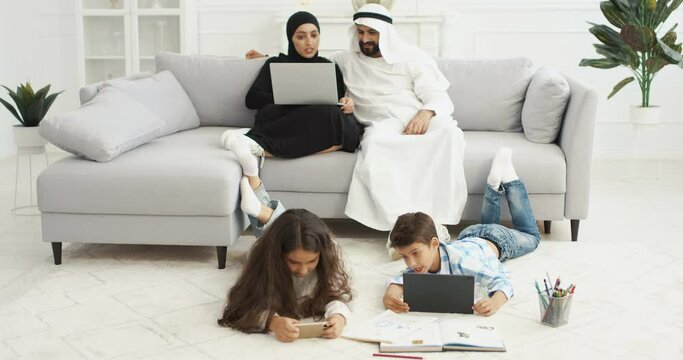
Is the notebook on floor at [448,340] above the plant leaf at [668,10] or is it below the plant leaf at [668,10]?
below

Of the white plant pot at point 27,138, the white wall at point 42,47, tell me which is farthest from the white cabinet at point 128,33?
the white plant pot at point 27,138

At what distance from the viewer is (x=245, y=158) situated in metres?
3.78

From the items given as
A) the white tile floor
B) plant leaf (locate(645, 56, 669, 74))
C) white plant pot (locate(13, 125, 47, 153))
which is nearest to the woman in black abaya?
the white tile floor

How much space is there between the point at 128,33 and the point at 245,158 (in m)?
2.69

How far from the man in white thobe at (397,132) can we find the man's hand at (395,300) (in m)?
0.77

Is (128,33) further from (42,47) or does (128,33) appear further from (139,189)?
(139,189)

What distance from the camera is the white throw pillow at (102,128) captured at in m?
3.68

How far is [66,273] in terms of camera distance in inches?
142

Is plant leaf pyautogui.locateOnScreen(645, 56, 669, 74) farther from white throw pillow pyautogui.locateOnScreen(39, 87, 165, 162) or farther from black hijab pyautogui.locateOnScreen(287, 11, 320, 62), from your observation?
white throw pillow pyautogui.locateOnScreen(39, 87, 165, 162)

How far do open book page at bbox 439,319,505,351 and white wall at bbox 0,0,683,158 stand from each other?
126 inches

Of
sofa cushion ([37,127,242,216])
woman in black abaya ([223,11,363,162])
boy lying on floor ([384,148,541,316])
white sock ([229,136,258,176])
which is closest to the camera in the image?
boy lying on floor ([384,148,541,316])

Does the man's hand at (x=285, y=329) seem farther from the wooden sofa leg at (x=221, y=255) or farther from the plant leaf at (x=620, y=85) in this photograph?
the plant leaf at (x=620, y=85)

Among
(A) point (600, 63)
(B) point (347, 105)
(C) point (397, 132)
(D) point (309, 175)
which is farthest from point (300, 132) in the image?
(A) point (600, 63)

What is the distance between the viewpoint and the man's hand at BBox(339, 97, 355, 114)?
4.23m
